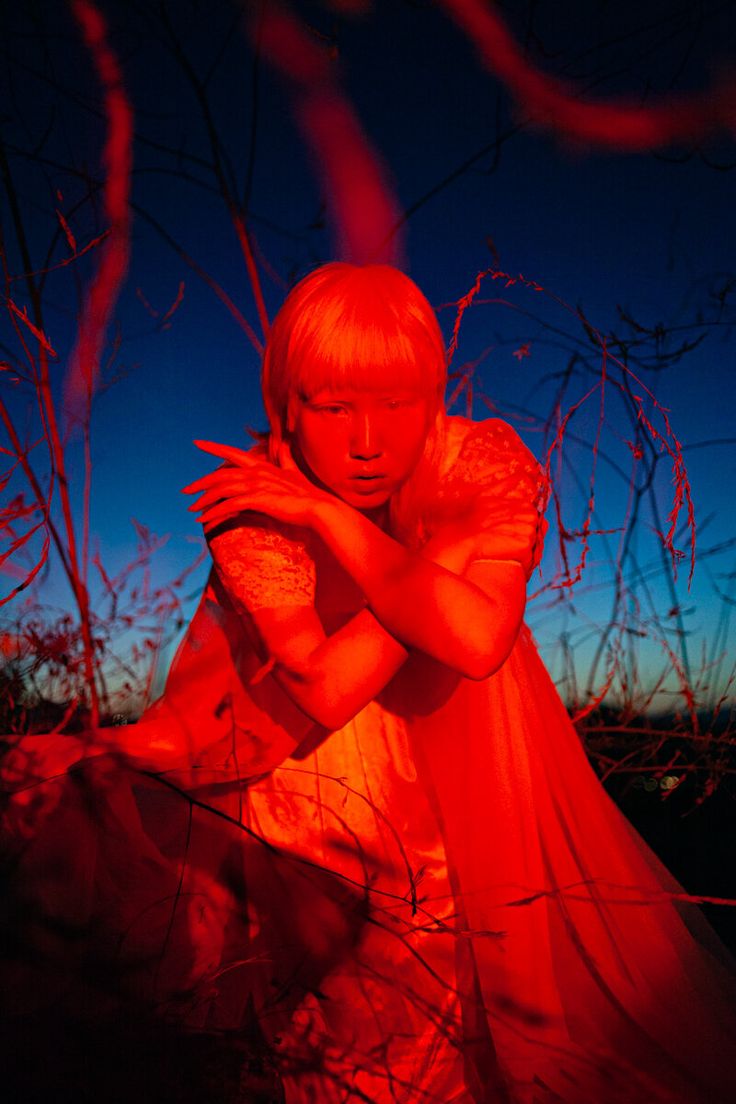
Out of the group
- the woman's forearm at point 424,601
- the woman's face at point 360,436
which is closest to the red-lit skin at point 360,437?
the woman's face at point 360,436

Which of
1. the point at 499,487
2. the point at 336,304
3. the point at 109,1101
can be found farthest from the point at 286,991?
the point at 336,304

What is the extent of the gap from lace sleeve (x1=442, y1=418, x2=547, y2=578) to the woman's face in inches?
5.1

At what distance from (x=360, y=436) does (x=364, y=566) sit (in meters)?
0.20

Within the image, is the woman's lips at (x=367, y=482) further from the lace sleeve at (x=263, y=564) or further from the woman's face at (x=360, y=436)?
the lace sleeve at (x=263, y=564)

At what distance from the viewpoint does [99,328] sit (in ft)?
4.49

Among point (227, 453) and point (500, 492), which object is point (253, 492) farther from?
point (500, 492)

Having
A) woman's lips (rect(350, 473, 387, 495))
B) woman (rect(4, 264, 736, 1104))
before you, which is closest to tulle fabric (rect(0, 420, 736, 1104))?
woman (rect(4, 264, 736, 1104))

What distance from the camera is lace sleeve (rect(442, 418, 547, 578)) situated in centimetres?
123

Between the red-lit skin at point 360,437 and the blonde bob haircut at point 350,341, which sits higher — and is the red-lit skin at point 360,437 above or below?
below

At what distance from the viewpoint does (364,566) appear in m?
1.10

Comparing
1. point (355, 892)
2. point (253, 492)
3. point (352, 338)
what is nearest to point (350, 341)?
point (352, 338)

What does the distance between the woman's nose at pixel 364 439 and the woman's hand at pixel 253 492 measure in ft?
0.26

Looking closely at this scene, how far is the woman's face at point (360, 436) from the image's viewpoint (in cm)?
119

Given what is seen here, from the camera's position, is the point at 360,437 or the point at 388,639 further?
the point at 360,437
